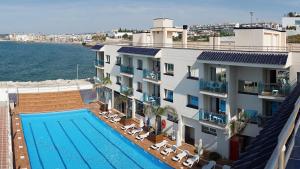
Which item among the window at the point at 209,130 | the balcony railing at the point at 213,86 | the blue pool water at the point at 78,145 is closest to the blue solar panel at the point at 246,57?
the balcony railing at the point at 213,86

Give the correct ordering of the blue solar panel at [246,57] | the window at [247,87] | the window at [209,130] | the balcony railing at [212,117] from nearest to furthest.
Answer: the blue solar panel at [246,57], the window at [247,87], the balcony railing at [212,117], the window at [209,130]

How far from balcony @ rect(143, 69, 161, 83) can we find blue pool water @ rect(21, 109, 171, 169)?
616cm

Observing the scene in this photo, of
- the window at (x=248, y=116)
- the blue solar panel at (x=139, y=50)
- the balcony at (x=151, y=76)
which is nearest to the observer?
the window at (x=248, y=116)

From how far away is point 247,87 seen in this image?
24.2 m

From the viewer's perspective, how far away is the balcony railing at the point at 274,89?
21531mm

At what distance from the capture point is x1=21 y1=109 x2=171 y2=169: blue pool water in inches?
1011

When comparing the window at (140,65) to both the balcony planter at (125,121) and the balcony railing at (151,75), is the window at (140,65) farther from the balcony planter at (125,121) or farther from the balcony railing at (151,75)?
the balcony planter at (125,121)

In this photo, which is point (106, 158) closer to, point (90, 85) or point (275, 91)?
point (275, 91)

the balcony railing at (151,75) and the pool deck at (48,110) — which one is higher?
the balcony railing at (151,75)

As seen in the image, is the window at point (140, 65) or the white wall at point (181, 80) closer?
the white wall at point (181, 80)

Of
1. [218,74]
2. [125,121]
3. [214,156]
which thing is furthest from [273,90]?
[125,121]

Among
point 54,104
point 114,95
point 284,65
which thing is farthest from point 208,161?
point 54,104

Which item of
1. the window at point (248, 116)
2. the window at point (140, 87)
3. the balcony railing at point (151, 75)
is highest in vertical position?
the balcony railing at point (151, 75)

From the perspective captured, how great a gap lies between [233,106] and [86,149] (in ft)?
42.5
